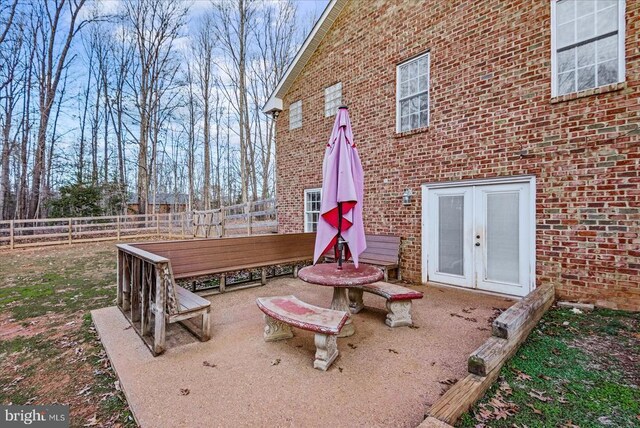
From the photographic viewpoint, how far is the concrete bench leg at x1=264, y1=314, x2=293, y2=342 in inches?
136

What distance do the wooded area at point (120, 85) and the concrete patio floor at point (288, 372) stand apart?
14.9 m

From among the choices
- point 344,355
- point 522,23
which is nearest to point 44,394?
point 344,355

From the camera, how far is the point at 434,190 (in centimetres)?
604

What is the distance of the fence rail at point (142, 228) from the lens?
11.8m

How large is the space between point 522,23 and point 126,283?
24.5ft

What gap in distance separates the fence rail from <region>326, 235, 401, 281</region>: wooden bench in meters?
4.76

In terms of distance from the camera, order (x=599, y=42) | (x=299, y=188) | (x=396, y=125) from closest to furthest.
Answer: (x=599, y=42)
(x=396, y=125)
(x=299, y=188)

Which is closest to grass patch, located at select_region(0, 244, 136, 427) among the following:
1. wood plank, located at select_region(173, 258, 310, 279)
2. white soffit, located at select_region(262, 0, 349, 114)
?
wood plank, located at select_region(173, 258, 310, 279)

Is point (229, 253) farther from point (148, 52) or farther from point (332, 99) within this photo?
point (148, 52)

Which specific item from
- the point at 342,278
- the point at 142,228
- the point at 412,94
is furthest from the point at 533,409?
the point at 142,228

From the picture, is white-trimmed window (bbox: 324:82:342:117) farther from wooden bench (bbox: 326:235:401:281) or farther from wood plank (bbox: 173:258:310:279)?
wood plank (bbox: 173:258:310:279)

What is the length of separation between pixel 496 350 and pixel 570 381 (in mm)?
658

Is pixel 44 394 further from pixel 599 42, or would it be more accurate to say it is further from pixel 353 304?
pixel 599 42

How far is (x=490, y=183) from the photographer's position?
17.3 ft
